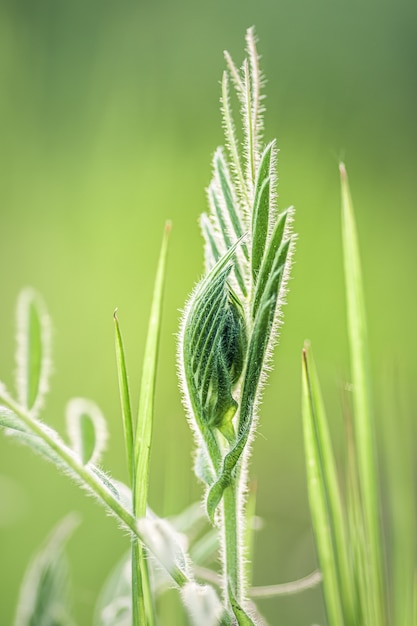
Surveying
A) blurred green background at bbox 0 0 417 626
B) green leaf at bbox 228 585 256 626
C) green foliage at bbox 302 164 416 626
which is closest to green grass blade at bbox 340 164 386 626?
green foliage at bbox 302 164 416 626

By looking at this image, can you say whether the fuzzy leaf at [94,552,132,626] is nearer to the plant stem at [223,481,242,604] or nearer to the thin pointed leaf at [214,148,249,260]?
the plant stem at [223,481,242,604]

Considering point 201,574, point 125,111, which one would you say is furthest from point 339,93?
point 201,574

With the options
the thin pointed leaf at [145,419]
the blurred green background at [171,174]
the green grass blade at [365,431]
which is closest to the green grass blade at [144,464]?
the thin pointed leaf at [145,419]

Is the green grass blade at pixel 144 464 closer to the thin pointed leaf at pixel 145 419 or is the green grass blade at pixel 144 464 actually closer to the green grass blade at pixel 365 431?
the thin pointed leaf at pixel 145 419

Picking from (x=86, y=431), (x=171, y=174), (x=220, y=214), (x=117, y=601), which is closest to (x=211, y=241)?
(x=220, y=214)

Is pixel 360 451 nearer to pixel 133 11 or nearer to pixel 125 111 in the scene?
pixel 125 111

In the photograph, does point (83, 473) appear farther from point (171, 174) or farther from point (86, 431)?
point (171, 174)
